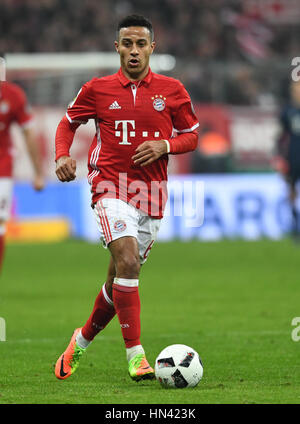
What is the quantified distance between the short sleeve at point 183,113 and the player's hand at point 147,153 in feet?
1.28

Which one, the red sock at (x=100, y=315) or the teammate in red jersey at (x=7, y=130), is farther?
the teammate in red jersey at (x=7, y=130)

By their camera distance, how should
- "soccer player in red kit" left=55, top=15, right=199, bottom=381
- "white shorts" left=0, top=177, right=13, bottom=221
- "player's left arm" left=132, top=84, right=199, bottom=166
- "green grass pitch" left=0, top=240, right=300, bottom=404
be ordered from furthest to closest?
"white shorts" left=0, top=177, right=13, bottom=221, "soccer player in red kit" left=55, top=15, right=199, bottom=381, "player's left arm" left=132, top=84, right=199, bottom=166, "green grass pitch" left=0, top=240, right=300, bottom=404

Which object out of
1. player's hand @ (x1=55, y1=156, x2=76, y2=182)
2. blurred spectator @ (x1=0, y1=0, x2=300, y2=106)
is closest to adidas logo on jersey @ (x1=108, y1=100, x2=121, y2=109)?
player's hand @ (x1=55, y1=156, x2=76, y2=182)

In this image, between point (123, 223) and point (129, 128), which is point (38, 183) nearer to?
point (129, 128)

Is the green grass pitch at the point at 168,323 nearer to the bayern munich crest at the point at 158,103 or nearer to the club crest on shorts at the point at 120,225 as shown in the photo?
the club crest on shorts at the point at 120,225

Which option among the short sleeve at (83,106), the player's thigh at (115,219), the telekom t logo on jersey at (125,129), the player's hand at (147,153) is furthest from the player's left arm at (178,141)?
the short sleeve at (83,106)

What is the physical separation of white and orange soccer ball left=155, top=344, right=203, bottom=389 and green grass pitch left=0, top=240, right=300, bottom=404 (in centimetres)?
7

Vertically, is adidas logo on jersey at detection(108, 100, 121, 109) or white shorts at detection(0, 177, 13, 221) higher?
adidas logo on jersey at detection(108, 100, 121, 109)

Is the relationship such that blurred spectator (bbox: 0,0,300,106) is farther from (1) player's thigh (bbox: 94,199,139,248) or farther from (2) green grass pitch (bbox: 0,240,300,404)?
(1) player's thigh (bbox: 94,199,139,248)

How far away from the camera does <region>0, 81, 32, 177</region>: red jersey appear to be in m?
9.26

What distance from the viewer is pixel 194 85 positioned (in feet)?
73.4

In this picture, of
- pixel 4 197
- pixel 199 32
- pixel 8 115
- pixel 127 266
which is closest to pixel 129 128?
pixel 127 266

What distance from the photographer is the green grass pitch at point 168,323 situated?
204 inches
